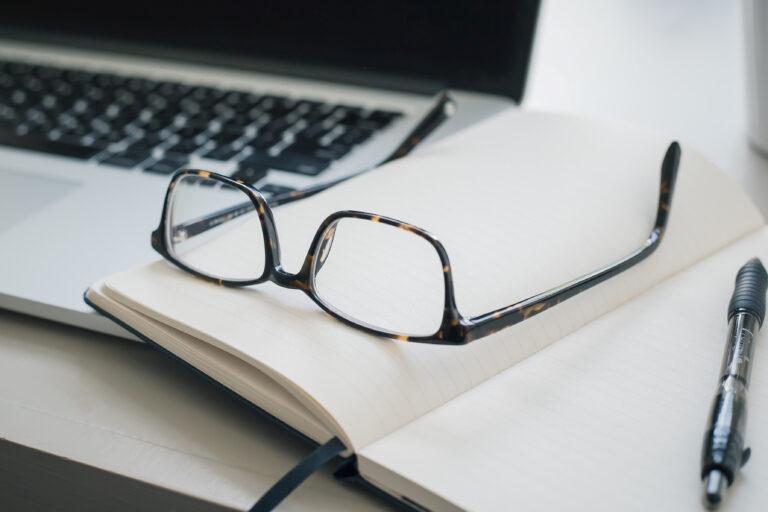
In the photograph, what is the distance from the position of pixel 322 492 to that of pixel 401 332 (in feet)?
0.31

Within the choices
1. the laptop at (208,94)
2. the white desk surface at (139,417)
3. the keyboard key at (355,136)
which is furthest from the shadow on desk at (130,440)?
the keyboard key at (355,136)

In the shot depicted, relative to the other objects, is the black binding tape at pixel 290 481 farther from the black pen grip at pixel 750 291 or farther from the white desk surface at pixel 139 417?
the black pen grip at pixel 750 291

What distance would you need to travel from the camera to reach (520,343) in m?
0.49

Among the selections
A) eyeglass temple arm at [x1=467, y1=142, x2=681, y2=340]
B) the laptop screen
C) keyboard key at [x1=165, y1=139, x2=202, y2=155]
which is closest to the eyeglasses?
eyeglass temple arm at [x1=467, y1=142, x2=681, y2=340]

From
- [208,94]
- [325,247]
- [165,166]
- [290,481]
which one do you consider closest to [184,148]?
[165,166]

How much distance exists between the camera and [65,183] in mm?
742

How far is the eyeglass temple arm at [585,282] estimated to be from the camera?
18.4 inches

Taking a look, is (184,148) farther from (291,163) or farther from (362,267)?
(362,267)

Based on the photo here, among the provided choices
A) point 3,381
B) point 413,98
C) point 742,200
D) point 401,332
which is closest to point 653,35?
point 413,98

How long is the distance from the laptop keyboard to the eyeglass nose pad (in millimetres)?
215

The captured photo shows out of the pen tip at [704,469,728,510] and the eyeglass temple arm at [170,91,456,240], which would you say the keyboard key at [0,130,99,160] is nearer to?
the eyeglass temple arm at [170,91,456,240]

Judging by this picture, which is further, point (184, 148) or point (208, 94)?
point (208, 94)

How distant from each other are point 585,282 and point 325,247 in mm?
157

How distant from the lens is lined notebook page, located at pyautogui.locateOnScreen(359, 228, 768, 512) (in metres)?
0.40
